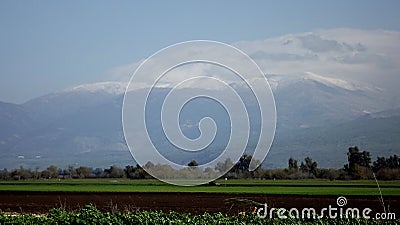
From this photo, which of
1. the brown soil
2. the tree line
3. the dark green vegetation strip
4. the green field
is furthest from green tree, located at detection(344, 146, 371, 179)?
the brown soil

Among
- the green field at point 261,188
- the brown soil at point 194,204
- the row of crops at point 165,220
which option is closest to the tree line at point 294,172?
the green field at point 261,188

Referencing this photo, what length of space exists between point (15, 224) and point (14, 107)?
184 meters

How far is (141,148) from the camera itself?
67.5 ft

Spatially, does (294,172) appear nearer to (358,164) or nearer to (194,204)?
(358,164)

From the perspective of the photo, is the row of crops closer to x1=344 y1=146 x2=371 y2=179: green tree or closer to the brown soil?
the brown soil

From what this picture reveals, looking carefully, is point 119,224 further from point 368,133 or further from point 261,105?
point 368,133

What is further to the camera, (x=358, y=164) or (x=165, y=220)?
(x=358, y=164)

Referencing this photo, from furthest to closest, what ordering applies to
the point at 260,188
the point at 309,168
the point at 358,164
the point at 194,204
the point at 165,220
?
the point at 309,168, the point at 358,164, the point at 260,188, the point at 194,204, the point at 165,220

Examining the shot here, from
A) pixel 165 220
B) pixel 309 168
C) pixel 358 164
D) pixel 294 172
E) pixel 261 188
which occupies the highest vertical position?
pixel 358 164

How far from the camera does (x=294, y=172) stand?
8312cm

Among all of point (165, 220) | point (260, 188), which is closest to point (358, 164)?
point (260, 188)

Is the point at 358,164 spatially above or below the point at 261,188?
above

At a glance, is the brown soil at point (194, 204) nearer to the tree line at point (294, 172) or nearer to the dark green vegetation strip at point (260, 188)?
the dark green vegetation strip at point (260, 188)

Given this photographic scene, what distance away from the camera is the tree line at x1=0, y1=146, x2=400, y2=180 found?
74.0 meters
